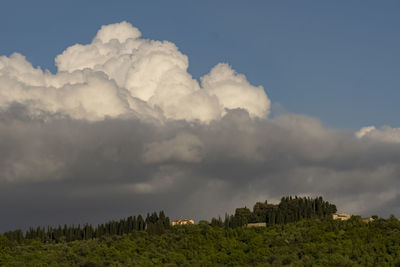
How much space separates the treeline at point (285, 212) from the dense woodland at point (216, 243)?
33 cm

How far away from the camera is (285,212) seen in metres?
154

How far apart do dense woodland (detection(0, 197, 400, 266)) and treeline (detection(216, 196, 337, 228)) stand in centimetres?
33

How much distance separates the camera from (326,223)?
133875 mm

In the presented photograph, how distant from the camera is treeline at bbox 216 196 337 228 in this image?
147750mm

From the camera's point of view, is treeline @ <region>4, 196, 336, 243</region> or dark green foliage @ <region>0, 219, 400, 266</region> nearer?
dark green foliage @ <region>0, 219, 400, 266</region>

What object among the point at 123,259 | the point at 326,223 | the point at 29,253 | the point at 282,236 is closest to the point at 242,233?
the point at 282,236

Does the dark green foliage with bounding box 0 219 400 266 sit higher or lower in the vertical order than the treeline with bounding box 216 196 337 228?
lower

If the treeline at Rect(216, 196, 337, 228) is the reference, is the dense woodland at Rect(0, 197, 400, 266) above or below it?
below

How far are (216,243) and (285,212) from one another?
29632mm

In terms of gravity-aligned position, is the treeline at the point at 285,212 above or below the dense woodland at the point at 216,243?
above

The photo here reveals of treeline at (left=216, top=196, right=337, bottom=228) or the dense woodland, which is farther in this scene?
treeline at (left=216, top=196, right=337, bottom=228)

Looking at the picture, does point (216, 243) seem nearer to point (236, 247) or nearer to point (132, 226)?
point (236, 247)

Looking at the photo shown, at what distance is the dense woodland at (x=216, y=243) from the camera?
11731 cm

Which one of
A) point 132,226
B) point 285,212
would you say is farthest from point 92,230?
point 285,212
